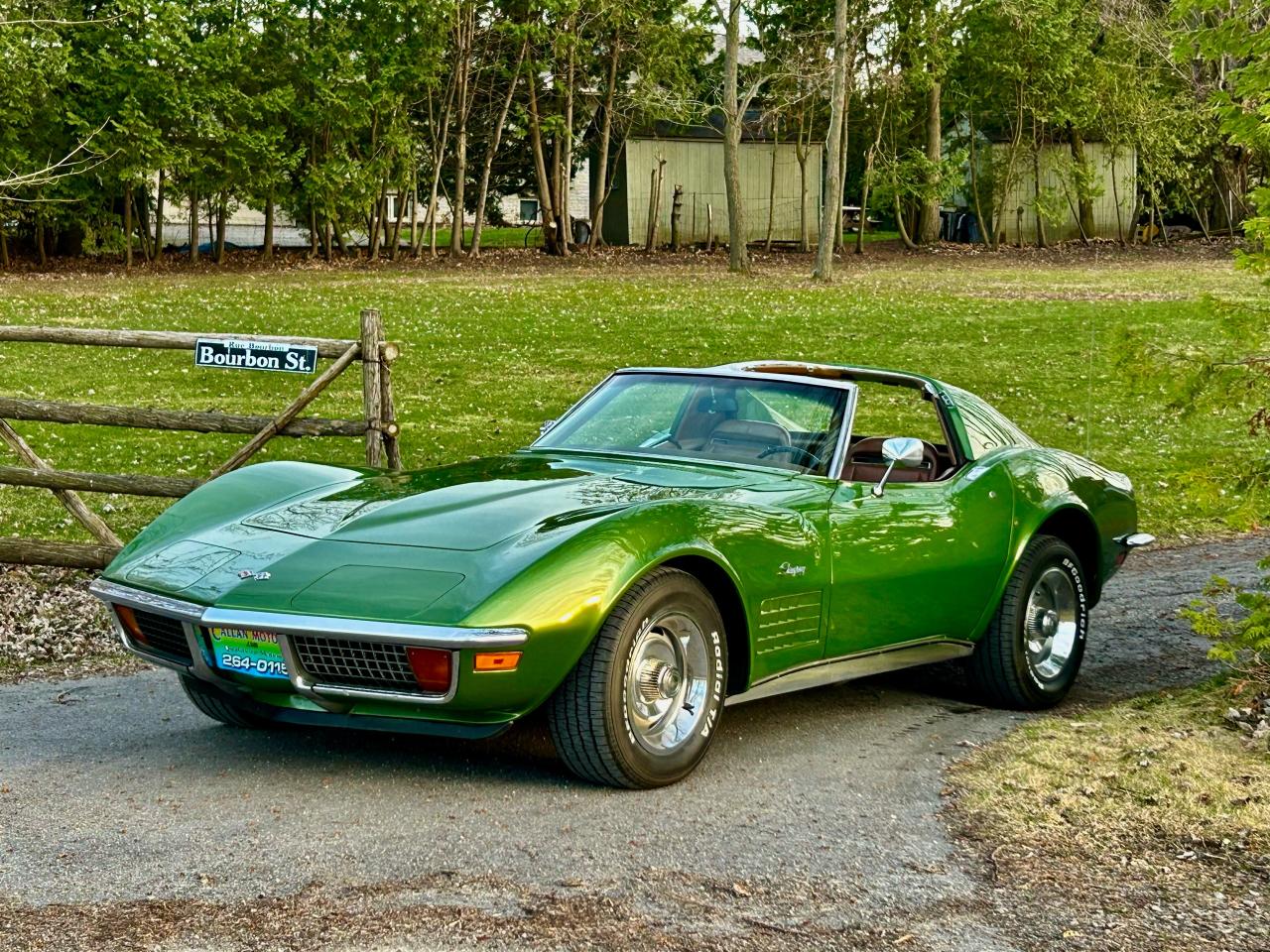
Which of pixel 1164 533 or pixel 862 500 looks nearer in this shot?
pixel 862 500

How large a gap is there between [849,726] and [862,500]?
91 centimetres

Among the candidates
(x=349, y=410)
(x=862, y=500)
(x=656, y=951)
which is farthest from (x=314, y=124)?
(x=656, y=951)

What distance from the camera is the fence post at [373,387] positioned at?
916 centimetres

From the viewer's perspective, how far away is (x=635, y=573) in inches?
208

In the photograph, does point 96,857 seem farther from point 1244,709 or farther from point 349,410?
point 349,410

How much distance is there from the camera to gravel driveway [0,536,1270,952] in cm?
423

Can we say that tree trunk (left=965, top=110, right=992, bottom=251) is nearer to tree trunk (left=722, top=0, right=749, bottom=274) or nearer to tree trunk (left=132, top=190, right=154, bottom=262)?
tree trunk (left=722, top=0, right=749, bottom=274)

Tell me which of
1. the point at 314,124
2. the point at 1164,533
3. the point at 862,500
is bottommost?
the point at 1164,533

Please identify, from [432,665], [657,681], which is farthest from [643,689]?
[432,665]

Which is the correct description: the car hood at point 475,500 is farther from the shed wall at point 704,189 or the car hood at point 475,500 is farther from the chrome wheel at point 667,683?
the shed wall at point 704,189

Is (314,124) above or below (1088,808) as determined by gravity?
above

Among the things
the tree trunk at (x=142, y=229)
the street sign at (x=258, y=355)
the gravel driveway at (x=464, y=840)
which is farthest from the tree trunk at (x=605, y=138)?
the gravel driveway at (x=464, y=840)

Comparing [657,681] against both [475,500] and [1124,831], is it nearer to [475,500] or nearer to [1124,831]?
[475,500]

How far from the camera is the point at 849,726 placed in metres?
6.60
